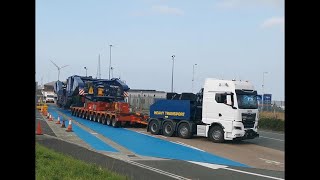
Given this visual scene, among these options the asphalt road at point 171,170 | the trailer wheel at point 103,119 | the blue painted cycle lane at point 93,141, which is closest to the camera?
the asphalt road at point 171,170

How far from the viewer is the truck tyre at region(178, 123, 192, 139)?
22386mm

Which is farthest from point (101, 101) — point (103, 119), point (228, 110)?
point (228, 110)

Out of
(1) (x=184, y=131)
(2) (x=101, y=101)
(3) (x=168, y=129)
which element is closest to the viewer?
(1) (x=184, y=131)

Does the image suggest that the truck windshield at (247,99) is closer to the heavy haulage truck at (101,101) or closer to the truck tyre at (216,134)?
the truck tyre at (216,134)

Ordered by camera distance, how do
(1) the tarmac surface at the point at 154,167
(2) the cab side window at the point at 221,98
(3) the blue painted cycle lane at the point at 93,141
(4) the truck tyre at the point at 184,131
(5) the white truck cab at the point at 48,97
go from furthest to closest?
1. (5) the white truck cab at the point at 48,97
2. (4) the truck tyre at the point at 184,131
3. (2) the cab side window at the point at 221,98
4. (3) the blue painted cycle lane at the point at 93,141
5. (1) the tarmac surface at the point at 154,167

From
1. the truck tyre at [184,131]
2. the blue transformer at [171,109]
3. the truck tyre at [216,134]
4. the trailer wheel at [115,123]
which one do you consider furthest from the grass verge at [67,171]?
the trailer wheel at [115,123]

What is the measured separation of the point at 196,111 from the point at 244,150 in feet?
14.4

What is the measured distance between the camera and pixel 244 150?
19172 mm

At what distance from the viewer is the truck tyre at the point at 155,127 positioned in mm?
24144

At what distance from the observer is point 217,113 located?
2114 cm

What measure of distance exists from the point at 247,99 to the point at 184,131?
390cm

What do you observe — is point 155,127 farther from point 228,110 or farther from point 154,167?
point 154,167
